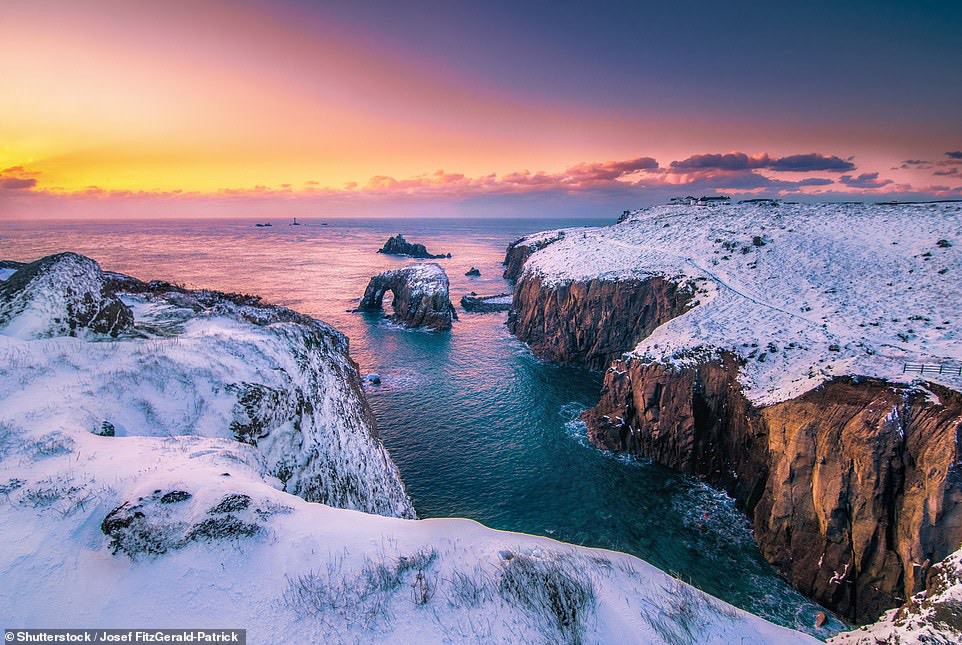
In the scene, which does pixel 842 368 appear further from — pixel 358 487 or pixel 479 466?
pixel 358 487

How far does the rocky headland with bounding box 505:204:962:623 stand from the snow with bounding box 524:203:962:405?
0.18 meters

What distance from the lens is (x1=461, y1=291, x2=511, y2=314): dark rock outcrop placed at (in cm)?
7534

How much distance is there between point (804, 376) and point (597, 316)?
26.0 meters

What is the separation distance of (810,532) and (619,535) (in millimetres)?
9523

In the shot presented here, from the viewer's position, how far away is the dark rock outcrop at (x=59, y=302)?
55.8 feet

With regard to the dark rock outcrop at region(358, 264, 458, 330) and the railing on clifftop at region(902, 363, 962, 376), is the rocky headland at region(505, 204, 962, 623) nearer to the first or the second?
the railing on clifftop at region(902, 363, 962, 376)

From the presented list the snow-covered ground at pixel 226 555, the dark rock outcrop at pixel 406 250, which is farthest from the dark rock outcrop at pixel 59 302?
the dark rock outcrop at pixel 406 250

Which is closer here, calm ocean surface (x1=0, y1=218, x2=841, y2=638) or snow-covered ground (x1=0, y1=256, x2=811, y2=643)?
snow-covered ground (x1=0, y1=256, x2=811, y2=643)

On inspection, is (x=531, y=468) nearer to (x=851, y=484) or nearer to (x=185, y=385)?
(x=851, y=484)

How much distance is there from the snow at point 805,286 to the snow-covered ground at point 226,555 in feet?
70.4

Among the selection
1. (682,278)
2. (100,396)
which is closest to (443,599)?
(100,396)

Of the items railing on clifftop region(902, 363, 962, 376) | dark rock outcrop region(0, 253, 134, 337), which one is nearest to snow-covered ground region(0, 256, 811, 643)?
dark rock outcrop region(0, 253, 134, 337)

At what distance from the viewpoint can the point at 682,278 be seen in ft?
142

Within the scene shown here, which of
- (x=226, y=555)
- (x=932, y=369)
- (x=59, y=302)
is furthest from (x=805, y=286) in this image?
(x=59, y=302)
